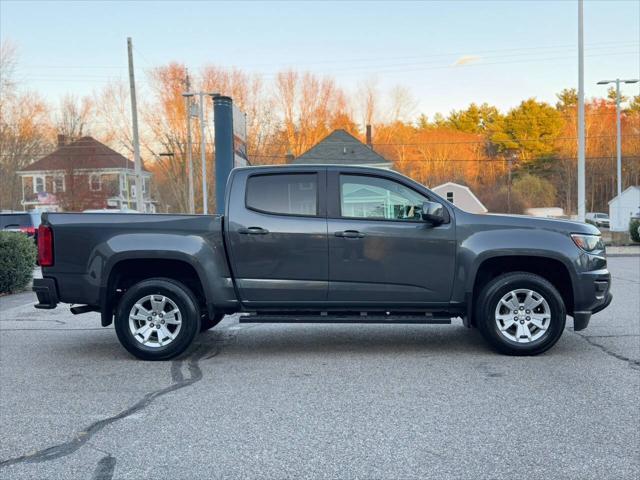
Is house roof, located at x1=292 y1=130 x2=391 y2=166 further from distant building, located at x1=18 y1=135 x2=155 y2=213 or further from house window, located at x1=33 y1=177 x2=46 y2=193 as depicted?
house window, located at x1=33 y1=177 x2=46 y2=193

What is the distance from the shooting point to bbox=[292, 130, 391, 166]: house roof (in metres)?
43.6

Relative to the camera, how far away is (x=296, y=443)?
4.05 meters

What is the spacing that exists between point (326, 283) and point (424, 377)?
55.6 inches

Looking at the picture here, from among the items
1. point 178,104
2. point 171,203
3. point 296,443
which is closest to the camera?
point 296,443

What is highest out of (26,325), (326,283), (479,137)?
(479,137)

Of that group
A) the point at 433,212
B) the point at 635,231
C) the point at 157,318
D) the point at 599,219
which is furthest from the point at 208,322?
the point at 599,219

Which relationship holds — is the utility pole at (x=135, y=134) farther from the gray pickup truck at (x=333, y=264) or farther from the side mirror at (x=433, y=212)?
the side mirror at (x=433, y=212)

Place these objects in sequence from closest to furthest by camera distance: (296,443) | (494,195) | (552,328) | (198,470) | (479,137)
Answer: (198,470) < (296,443) < (552,328) < (494,195) < (479,137)

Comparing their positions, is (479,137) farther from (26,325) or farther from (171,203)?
(26,325)

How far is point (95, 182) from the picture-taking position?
5822 centimetres

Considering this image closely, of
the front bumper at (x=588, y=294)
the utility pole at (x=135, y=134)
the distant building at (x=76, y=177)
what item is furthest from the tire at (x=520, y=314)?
the distant building at (x=76, y=177)

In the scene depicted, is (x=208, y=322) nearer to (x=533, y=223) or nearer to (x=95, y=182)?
Result: (x=533, y=223)

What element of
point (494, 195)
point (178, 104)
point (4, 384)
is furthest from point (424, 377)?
point (494, 195)

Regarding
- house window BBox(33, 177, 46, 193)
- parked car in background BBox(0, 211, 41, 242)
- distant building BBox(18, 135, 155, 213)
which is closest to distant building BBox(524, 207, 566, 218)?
distant building BBox(18, 135, 155, 213)
